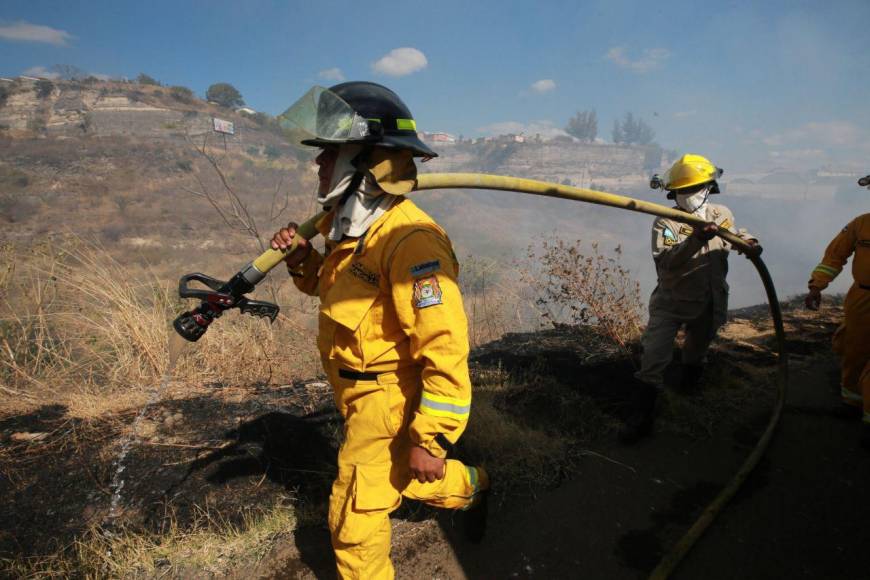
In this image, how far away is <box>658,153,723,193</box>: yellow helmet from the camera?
3.09m

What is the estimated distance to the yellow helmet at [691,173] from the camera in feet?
10.1

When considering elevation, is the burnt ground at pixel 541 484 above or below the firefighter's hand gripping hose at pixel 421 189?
below

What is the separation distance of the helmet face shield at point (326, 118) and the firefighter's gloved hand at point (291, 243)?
475mm

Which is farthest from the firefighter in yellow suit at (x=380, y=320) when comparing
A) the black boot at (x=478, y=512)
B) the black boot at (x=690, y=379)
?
the black boot at (x=690, y=379)

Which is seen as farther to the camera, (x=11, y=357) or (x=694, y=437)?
(x=11, y=357)

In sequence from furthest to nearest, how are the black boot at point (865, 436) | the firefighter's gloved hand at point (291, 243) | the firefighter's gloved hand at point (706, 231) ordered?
the black boot at point (865, 436)
the firefighter's gloved hand at point (706, 231)
the firefighter's gloved hand at point (291, 243)

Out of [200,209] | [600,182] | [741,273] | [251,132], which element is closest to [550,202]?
[600,182]

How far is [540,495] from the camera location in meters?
2.63

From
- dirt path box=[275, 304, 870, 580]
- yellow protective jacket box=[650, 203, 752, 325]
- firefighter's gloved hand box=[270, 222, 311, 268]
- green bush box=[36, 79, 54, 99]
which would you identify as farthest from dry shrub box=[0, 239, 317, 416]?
green bush box=[36, 79, 54, 99]

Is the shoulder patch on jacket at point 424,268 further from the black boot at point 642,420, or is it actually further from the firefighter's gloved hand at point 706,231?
the black boot at point 642,420

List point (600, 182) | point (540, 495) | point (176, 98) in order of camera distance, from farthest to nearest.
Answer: point (600, 182) → point (176, 98) → point (540, 495)

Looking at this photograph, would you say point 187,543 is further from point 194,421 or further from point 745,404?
point 745,404

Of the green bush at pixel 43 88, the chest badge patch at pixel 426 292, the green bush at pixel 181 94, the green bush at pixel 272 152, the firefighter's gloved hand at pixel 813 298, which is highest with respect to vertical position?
the green bush at pixel 181 94

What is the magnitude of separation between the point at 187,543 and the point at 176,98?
5998 cm
